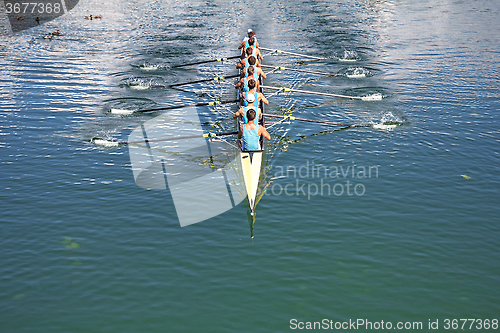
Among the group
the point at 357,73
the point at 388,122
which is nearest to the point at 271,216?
the point at 388,122

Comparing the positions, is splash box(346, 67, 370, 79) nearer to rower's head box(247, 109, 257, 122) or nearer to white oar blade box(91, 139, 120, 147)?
rower's head box(247, 109, 257, 122)

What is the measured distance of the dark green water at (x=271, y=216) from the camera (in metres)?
9.31

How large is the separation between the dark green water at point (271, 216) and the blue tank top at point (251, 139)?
4.91 feet

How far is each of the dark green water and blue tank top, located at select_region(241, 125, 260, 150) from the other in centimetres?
150

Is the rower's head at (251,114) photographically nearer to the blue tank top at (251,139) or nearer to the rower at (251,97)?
the blue tank top at (251,139)

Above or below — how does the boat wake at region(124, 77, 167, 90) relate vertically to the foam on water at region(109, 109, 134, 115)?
above

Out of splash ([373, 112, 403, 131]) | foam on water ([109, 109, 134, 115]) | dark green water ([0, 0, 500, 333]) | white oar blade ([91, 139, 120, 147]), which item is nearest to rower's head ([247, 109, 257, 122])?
dark green water ([0, 0, 500, 333])

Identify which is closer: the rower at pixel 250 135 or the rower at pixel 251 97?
the rower at pixel 250 135

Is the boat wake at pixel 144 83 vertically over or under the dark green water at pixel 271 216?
over

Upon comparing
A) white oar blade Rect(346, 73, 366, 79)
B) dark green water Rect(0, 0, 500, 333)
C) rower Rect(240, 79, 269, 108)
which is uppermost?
white oar blade Rect(346, 73, 366, 79)

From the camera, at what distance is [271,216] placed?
12484mm

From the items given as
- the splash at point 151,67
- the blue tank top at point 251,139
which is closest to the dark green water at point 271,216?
the splash at point 151,67

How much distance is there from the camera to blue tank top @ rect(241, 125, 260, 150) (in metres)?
13.9

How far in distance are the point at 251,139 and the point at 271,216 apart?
2.87 m
